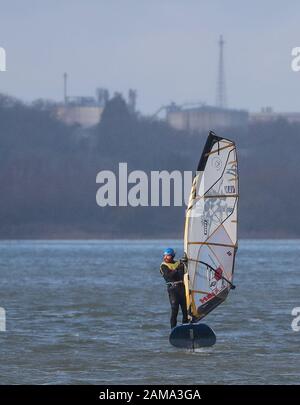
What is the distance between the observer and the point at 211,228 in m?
19.9

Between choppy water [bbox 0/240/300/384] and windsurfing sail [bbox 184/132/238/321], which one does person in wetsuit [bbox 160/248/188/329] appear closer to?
windsurfing sail [bbox 184/132/238/321]

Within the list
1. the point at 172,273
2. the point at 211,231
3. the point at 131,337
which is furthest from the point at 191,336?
the point at 131,337

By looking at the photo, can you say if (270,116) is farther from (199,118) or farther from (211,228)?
(211,228)

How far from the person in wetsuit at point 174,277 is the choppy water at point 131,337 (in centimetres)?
62

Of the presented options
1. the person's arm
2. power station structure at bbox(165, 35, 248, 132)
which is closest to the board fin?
the person's arm

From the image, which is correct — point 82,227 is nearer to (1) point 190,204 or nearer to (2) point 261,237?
(2) point 261,237

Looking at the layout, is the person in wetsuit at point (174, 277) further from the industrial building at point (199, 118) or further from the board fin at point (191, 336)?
the industrial building at point (199, 118)

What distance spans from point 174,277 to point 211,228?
2.65 feet

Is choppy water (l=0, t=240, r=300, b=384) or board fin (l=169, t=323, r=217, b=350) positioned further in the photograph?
board fin (l=169, t=323, r=217, b=350)

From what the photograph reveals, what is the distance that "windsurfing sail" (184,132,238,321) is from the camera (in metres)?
19.5

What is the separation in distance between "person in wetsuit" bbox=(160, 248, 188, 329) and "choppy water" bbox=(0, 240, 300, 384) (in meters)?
0.62

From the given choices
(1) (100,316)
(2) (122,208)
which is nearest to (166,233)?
(2) (122,208)

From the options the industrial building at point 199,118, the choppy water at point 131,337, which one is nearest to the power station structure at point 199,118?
the industrial building at point 199,118

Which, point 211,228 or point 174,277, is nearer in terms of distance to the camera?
point 174,277
